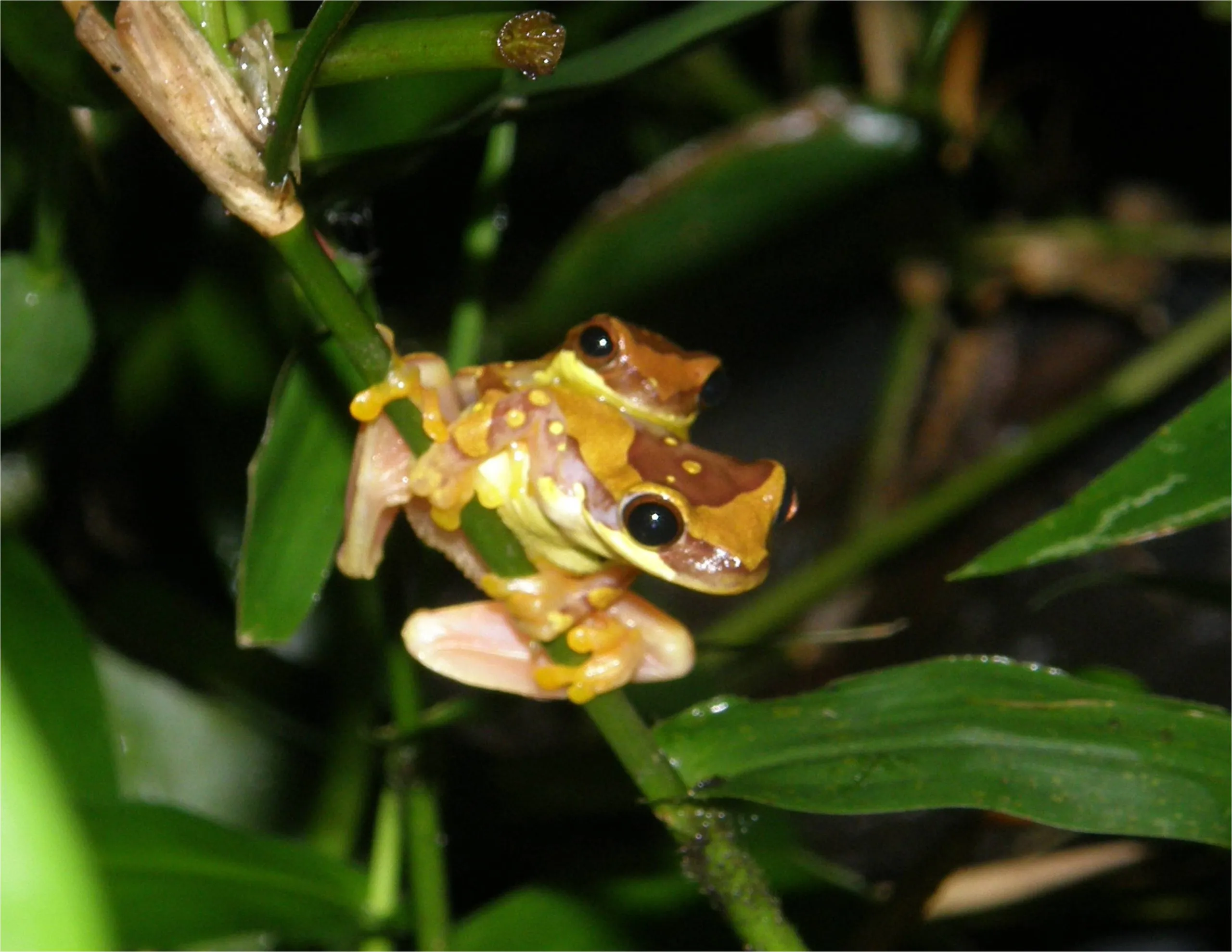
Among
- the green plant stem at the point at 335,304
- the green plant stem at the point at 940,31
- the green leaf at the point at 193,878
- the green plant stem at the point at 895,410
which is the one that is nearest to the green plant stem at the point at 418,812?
the green leaf at the point at 193,878

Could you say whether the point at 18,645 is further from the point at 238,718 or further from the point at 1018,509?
the point at 1018,509

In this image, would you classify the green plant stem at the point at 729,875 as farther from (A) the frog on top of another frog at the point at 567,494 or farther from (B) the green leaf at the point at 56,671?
(B) the green leaf at the point at 56,671

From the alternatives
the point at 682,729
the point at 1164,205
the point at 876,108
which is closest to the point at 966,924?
the point at 682,729

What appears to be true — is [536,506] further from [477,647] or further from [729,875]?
[729,875]

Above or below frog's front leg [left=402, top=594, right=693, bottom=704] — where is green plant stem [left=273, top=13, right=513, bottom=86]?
above

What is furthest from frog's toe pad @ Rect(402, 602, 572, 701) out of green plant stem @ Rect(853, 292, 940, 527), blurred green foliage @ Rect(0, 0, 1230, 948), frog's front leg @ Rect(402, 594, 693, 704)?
green plant stem @ Rect(853, 292, 940, 527)

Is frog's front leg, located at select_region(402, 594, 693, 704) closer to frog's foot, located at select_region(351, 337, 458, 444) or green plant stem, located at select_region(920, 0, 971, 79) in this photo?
frog's foot, located at select_region(351, 337, 458, 444)

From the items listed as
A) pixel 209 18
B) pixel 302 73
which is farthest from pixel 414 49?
pixel 209 18
